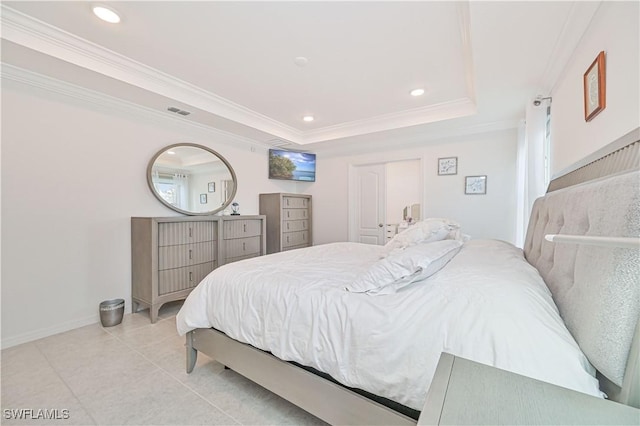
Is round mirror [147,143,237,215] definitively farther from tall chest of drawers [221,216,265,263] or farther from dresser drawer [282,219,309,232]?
dresser drawer [282,219,309,232]

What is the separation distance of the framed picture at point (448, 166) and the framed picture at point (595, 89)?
2.22 metres

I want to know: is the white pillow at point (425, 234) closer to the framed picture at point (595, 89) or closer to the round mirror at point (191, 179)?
the framed picture at point (595, 89)

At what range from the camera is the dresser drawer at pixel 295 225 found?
4.59 meters

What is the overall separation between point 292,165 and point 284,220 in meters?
1.09

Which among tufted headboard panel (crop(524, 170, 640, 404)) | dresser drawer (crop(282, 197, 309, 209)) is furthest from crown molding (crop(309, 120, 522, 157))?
tufted headboard panel (crop(524, 170, 640, 404))

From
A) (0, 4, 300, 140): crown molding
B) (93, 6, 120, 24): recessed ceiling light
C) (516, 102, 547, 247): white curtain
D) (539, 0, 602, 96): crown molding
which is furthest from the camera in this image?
(516, 102, 547, 247): white curtain

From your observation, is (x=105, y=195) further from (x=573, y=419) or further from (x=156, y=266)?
(x=573, y=419)

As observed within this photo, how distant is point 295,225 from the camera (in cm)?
484

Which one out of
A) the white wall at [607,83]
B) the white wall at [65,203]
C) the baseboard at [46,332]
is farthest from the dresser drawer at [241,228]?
the white wall at [607,83]

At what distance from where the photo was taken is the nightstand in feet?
1.64

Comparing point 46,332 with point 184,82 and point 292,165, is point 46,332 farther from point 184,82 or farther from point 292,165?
point 292,165

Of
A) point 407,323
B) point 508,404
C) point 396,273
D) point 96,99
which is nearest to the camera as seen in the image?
point 508,404

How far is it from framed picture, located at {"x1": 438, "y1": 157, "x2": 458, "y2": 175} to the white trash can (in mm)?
4446

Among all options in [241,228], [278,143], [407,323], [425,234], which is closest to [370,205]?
[278,143]
